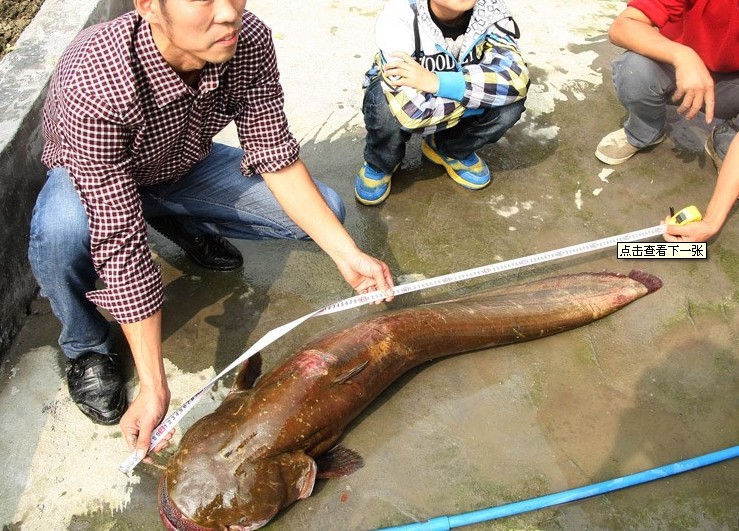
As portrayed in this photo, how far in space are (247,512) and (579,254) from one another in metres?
2.14

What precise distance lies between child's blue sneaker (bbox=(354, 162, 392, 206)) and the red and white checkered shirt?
122 centimetres

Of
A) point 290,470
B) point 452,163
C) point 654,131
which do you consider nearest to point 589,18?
point 654,131

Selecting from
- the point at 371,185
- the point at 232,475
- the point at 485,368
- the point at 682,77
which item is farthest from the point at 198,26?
the point at 682,77

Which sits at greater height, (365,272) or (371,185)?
(365,272)

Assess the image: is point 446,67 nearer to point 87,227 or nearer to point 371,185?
point 371,185

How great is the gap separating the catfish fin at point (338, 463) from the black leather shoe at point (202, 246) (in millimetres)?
1164

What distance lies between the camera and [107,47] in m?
2.04

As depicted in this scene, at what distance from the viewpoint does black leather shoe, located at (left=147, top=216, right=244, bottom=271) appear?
3.06 metres

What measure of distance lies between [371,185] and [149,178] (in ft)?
4.32

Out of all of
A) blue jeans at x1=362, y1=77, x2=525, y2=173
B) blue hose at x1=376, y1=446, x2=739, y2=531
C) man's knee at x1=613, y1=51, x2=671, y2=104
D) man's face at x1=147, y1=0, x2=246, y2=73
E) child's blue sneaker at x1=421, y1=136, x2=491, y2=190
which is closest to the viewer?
man's face at x1=147, y1=0, x2=246, y2=73

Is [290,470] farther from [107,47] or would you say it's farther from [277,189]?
[107,47]

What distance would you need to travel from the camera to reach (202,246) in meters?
3.10

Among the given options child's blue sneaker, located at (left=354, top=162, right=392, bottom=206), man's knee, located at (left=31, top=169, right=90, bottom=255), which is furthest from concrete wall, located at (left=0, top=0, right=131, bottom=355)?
child's blue sneaker, located at (left=354, top=162, right=392, bottom=206)

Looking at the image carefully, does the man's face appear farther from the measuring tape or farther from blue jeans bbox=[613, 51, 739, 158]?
blue jeans bbox=[613, 51, 739, 158]
